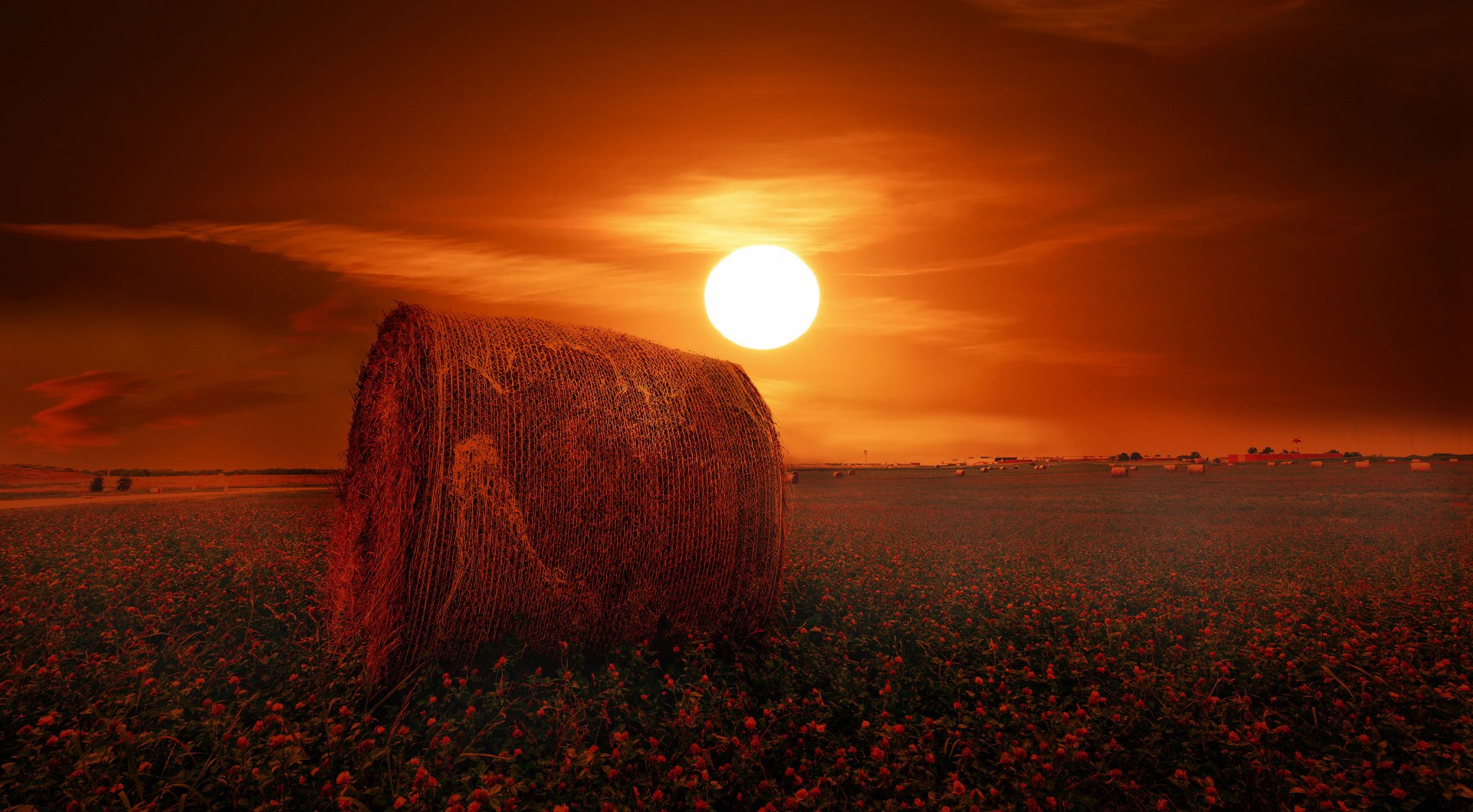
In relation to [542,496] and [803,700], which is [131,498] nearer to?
[542,496]

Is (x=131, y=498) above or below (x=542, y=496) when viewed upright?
below

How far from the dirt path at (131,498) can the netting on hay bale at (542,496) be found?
44.1ft

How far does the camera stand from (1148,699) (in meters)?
5.35

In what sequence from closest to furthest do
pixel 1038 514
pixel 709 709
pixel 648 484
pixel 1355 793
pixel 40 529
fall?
pixel 1355 793 < pixel 709 709 < pixel 648 484 < pixel 40 529 < pixel 1038 514

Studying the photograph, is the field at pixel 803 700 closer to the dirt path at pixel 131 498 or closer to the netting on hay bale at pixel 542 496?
the netting on hay bale at pixel 542 496

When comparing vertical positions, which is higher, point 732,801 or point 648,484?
point 648,484

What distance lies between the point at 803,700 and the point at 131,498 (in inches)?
1185

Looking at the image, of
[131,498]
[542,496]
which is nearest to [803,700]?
[542,496]

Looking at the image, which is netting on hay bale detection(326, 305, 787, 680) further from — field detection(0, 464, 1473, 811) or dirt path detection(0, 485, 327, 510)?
dirt path detection(0, 485, 327, 510)

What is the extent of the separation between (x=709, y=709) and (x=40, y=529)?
14.9 meters

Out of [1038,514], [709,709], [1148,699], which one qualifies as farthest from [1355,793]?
[1038,514]

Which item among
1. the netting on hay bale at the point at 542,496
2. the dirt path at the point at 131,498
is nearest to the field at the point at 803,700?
the netting on hay bale at the point at 542,496

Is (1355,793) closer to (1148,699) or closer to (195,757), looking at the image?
(1148,699)

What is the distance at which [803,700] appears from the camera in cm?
527
